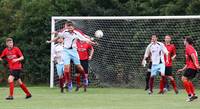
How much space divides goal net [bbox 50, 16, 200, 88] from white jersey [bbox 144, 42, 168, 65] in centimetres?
393

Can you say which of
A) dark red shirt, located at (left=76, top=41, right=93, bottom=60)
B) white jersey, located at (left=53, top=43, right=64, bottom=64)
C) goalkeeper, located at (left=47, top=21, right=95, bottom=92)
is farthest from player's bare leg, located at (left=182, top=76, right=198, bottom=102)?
white jersey, located at (left=53, top=43, right=64, bottom=64)

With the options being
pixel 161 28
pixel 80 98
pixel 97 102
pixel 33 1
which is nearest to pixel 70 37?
pixel 80 98

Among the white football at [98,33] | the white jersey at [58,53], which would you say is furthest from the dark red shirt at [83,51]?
the white football at [98,33]

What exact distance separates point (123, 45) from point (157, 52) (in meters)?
4.74

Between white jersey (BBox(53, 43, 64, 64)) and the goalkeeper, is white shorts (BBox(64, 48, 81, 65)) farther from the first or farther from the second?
white jersey (BBox(53, 43, 64, 64))

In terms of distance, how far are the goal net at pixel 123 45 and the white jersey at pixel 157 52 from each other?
3.93 meters

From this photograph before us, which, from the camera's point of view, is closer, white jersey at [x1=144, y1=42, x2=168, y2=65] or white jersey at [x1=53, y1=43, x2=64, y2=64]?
white jersey at [x1=144, y1=42, x2=168, y2=65]

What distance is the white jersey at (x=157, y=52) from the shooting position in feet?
71.9

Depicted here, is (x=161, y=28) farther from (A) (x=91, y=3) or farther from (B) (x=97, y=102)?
(B) (x=97, y=102)

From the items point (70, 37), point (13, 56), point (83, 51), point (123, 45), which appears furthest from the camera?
point (123, 45)

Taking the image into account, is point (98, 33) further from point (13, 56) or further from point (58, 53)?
point (13, 56)

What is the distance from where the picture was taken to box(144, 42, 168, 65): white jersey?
21.9 meters

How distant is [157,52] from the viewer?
2202cm

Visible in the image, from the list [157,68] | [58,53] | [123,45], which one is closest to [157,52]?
[157,68]
